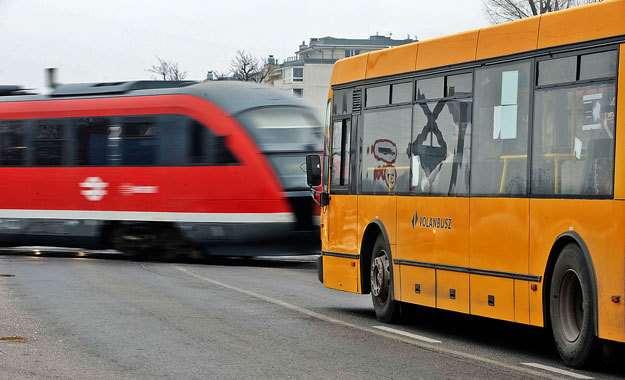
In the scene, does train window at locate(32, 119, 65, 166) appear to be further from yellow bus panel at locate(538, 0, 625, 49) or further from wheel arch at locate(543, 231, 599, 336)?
wheel arch at locate(543, 231, 599, 336)

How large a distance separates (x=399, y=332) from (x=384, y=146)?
7.07ft

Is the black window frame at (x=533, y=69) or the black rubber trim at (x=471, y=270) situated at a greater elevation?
the black window frame at (x=533, y=69)

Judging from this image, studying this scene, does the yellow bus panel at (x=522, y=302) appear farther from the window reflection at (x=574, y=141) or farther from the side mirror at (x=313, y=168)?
the side mirror at (x=313, y=168)

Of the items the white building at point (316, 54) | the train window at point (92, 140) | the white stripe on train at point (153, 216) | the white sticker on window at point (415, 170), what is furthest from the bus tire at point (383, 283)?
the white building at point (316, 54)

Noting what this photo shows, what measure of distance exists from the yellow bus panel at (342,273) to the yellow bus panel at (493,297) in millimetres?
3365

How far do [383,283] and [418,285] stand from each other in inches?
45.4

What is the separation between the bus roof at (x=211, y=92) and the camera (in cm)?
2919

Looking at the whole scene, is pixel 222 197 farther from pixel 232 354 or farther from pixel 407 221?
pixel 232 354

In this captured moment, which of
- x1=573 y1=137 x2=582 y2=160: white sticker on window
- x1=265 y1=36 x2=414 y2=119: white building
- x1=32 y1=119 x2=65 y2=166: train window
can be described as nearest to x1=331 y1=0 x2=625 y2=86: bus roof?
x1=573 y1=137 x2=582 y2=160: white sticker on window

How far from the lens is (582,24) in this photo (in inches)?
436

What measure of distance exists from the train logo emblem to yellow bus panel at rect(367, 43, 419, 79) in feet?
51.5

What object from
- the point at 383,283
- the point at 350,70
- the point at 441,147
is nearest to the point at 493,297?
the point at 441,147

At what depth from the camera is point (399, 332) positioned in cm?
1434

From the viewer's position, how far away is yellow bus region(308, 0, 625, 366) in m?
10.7
